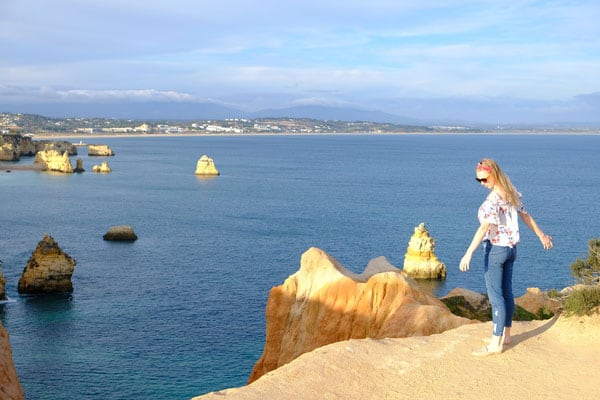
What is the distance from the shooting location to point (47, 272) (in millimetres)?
61000

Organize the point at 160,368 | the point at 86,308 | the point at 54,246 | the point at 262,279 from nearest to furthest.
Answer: the point at 160,368
the point at 86,308
the point at 54,246
the point at 262,279

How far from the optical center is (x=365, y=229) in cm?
9400

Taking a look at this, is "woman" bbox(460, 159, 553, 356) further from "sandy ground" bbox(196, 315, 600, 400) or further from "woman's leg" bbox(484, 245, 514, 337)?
"sandy ground" bbox(196, 315, 600, 400)

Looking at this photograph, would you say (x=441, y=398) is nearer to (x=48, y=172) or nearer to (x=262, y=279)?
(x=262, y=279)

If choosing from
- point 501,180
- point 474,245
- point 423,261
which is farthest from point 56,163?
point 474,245

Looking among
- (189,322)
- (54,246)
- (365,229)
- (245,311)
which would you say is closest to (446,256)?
(365,229)

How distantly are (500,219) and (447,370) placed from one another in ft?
10.9

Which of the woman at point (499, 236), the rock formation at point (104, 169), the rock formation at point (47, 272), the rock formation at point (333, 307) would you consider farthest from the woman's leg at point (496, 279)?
the rock formation at point (104, 169)

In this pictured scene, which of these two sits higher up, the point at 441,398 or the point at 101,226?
the point at 441,398

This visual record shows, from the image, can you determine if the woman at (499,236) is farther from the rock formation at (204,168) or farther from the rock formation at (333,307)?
the rock formation at (204,168)

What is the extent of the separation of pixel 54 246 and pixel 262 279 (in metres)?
19.1

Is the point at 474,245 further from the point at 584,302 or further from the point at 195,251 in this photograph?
the point at 195,251

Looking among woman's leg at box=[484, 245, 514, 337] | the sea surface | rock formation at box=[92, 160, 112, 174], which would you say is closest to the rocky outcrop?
the sea surface

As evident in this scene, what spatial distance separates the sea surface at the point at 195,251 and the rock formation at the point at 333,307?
11.7 m
